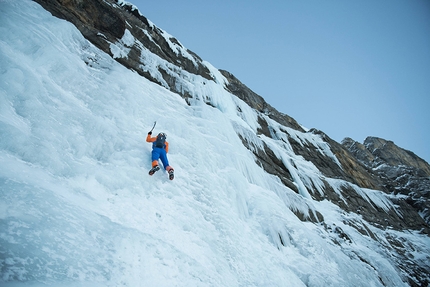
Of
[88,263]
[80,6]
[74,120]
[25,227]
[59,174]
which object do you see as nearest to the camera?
[25,227]

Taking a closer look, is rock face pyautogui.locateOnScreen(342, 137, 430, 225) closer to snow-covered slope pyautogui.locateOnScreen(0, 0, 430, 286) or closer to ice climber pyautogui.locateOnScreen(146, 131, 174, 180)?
snow-covered slope pyautogui.locateOnScreen(0, 0, 430, 286)

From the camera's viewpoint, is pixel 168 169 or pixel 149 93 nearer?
pixel 168 169

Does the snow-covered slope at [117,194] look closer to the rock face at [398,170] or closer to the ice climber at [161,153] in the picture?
the ice climber at [161,153]

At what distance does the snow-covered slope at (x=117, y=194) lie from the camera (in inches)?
98.8

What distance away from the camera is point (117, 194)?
4.01 m

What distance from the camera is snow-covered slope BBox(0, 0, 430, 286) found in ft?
8.23

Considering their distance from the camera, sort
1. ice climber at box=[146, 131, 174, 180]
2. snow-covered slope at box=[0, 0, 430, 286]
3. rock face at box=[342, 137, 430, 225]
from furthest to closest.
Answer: rock face at box=[342, 137, 430, 225], ice climber at box=[146, 131, 174, 180], snow-covered slope at box=[0, 0, 430, 286]

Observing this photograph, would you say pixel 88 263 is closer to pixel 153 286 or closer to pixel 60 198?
pixel 153 286

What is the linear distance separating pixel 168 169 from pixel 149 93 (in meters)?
4.17

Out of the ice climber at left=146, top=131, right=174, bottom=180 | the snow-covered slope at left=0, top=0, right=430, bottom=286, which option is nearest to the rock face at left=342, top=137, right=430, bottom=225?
the snow-covered slope at left=0, top=0, right=430, bottom=286

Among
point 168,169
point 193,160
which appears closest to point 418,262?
point 193,160

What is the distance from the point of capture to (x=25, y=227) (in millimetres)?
2266

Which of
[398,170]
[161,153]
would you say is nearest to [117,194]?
[161,153]

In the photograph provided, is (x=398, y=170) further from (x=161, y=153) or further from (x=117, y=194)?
(x=117, y=194)
